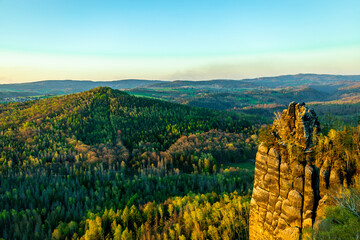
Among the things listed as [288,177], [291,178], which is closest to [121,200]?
[288,177]

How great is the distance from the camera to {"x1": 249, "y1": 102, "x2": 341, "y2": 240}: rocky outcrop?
118ft

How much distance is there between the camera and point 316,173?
36219mm

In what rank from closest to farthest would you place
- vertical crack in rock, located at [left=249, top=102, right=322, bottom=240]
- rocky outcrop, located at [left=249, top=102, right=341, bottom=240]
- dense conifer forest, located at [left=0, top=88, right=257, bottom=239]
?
rocky outcrop, located at [left=249, top=102, right=341, bottom=240] < vertical crack in rock, located at [left=249, top=102, right=322, bottom=240] < dense conifer forest, located at [left=0, top=88, right=257, bottom=239]

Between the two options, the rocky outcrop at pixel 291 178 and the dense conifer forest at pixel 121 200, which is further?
the dense conifer forest at pixel 121 200

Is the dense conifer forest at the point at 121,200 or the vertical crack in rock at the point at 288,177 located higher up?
the vertical crack in rock at the point at 288,177

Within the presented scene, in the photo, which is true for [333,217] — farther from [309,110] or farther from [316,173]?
[309,110]

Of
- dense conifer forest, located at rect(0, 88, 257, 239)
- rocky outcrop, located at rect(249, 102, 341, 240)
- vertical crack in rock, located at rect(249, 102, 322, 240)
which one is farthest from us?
dense conifer forest, located at rect(0, 88, 257, 239)

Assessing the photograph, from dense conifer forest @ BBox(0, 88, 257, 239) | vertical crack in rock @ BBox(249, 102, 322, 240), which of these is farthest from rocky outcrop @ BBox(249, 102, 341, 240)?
dense conifer forest @ BBox(0, 88, 257, 239)

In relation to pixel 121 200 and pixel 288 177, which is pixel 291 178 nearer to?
pixel 288 177

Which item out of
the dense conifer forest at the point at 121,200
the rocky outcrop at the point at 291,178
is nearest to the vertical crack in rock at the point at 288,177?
the rocky outcrop at the point at 291,178

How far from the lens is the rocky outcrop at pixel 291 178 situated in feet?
118

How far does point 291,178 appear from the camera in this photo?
38.2 metres

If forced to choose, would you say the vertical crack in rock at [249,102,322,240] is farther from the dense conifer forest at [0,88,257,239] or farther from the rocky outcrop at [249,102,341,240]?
the dense conifer forest at [0,88,257,239]

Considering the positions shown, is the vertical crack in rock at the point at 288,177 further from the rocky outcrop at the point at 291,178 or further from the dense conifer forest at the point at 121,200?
the dense conifer forest at the point at 121,200
